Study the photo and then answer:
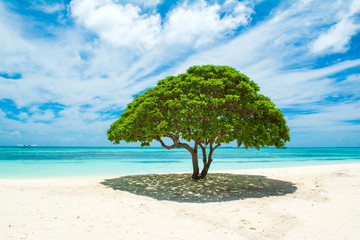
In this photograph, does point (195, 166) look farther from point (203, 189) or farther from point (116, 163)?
point (116, 163)

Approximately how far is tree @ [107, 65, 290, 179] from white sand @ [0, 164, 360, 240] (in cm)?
310

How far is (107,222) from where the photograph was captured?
6570 millimetres

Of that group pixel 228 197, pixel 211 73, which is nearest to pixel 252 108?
pixel 211 73

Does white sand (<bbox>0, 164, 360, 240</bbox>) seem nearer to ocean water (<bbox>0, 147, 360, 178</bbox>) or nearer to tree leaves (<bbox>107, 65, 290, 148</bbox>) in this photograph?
tree leaves (<bbox>107, 65, 290, 148</bbox>)

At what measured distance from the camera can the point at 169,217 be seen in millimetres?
7277

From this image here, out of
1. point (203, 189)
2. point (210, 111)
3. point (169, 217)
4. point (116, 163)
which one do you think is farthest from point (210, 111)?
point (116, 163)

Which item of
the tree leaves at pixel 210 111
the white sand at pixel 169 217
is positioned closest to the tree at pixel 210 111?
the tree leaves at pixel 210 111

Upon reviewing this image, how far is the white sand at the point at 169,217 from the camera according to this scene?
5773mm

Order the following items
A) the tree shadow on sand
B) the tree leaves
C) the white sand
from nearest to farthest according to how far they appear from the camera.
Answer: the white sand < the tree shadow on sand < the tree leaves

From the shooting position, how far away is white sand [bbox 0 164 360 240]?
5.77 meters

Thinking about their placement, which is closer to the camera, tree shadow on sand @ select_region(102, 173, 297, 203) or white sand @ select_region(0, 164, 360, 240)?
white sand @ select_region(0, 164, 360, 240)

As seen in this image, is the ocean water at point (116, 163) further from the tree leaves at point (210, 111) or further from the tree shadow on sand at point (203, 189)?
the tree leaves at point (210, 111)

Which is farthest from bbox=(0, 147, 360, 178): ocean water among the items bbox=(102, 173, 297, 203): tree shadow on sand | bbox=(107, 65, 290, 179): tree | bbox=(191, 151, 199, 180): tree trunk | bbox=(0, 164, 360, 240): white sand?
bbox=(0, 164, 360, 240): white sand

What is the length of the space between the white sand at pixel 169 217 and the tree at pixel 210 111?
10.2 ft
